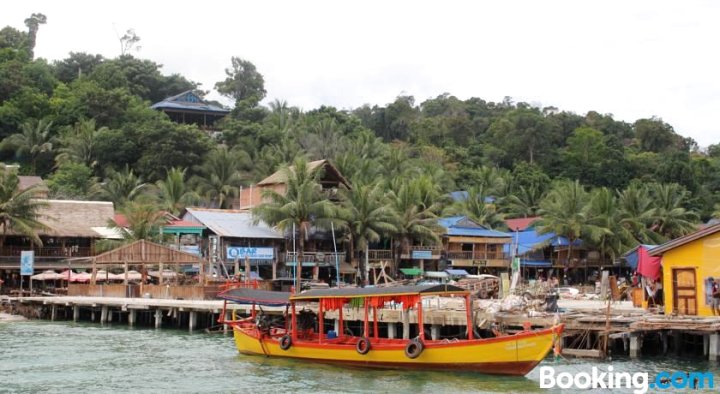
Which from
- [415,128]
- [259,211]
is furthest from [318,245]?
[415,128]

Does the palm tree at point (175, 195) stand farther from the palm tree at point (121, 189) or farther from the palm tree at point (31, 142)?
the palm tree at point (31, 142)

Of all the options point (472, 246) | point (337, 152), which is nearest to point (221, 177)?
point (337, 152)

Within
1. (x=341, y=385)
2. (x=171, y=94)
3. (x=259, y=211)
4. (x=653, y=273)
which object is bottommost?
(x=341, y=385)

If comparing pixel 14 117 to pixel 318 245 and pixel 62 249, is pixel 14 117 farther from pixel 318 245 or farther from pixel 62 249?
pixel 318 245

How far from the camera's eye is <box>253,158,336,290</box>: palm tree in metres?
55.6

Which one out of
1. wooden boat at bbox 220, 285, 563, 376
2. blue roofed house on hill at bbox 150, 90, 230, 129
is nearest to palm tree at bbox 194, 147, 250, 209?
blue roofed house on hill at bbox 150, 90, 230, 129

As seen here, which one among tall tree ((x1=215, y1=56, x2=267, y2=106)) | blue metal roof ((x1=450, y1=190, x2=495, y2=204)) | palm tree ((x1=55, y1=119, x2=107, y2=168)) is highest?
tall tree ((x1=215, y1=56, x2=267, y2=106))

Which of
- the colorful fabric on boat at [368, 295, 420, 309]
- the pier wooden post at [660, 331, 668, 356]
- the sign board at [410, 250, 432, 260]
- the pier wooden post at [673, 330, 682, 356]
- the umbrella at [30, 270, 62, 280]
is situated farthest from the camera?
the sign board at [410, 250, 432, 260]

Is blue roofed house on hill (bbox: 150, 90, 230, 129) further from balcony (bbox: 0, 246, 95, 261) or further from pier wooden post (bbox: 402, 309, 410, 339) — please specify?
pier wooden post (bbox: 402, 309, 410, 339)

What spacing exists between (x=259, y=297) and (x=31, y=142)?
53.9 metres

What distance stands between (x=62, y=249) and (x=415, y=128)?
58.9 meters

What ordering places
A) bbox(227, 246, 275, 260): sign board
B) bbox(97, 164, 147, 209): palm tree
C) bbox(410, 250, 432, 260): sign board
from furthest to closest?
bbox(97, 164, 147, 209): palm tree < bbox(410, 250, 432, 260): sign board < bbox(227, 246, 275, 260): sign board

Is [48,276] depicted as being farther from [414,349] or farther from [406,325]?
[414,349]

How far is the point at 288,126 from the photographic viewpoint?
92.5 meters
